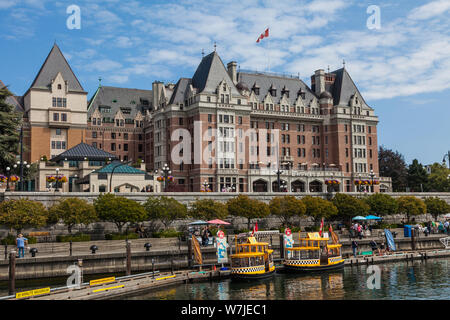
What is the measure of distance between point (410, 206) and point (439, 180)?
160 feet

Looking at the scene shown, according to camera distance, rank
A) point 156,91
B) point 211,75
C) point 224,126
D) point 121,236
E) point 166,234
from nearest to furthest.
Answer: point 121,236 < point 166,234 < point 224,126 < point 211,75 < point 156,91

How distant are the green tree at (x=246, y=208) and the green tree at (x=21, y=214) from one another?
2263 centimetres

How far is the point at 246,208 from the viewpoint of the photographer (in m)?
63.2

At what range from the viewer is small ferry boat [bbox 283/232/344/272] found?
42844 mm

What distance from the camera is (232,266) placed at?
39062 millimetres

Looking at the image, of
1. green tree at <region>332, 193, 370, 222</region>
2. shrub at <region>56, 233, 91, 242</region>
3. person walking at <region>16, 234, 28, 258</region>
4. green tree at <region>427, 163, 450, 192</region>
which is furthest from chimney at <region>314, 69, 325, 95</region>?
person walking at <region>16, 234, 28, 258</region>

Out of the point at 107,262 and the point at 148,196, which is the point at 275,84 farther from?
the point at 107,262


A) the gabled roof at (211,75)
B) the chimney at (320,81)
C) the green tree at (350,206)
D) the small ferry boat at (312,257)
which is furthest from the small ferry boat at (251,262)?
the chimney at (320,81)

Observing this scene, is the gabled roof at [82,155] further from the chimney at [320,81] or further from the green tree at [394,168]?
the green tree at [394,168]

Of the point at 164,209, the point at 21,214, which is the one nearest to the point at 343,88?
the point at 164,209

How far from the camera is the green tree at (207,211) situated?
5994 cm
